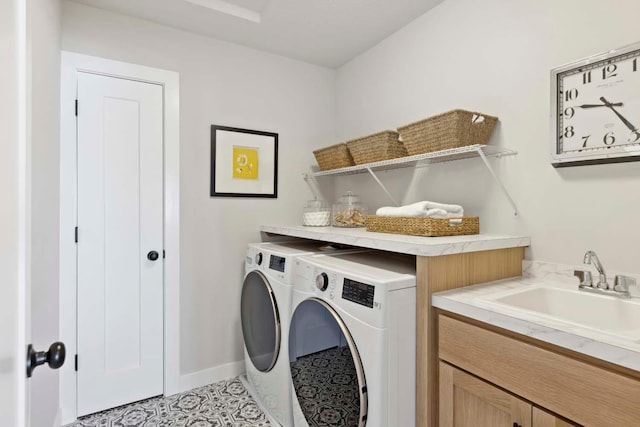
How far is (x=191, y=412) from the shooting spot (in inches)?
79.4

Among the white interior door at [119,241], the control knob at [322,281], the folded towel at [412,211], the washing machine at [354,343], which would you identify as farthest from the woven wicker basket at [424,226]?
the white interior door at [119,241]

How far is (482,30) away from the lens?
1745mm

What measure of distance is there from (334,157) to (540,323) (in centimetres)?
173

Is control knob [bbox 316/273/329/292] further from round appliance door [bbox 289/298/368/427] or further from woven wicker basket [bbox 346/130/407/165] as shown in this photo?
woven wicker basket [bbox 346/130/407/165]

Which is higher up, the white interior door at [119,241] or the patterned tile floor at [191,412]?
the white interior door at [119,241]

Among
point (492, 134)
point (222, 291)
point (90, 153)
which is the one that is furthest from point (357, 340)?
point (90, 153)

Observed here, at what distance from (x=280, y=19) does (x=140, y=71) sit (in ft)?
3.12

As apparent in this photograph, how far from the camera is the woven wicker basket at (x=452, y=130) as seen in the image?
1.58m

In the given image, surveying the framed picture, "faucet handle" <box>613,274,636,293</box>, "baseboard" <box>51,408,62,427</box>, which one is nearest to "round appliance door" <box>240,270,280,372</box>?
the framed picture

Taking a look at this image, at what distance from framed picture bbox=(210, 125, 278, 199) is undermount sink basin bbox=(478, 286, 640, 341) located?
1796mm

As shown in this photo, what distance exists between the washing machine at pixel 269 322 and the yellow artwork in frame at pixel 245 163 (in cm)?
58

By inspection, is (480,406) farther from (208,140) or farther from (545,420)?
(208,140)

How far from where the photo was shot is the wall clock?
123 cm

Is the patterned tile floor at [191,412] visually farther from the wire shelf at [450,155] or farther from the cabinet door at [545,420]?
the wire shelf at [450,155]
